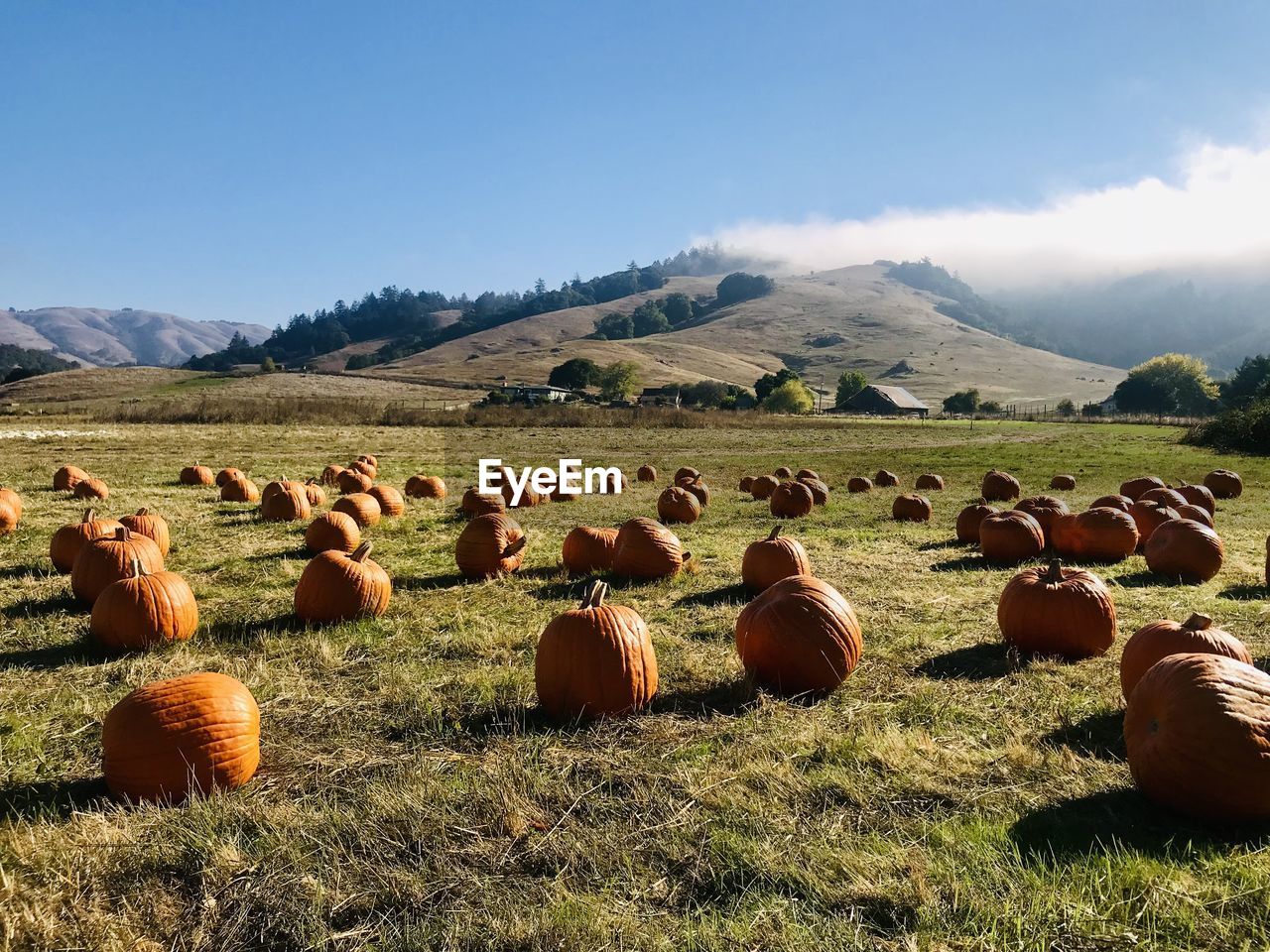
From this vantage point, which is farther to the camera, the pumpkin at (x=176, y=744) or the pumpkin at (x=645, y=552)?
the pumpkin at (x=645, y=552)

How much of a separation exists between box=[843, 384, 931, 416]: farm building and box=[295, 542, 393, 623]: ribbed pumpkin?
332ft

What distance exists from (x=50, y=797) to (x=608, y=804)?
2.75 m

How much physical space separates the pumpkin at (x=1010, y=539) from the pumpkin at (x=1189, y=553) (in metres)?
1.34

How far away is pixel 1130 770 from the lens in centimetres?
393

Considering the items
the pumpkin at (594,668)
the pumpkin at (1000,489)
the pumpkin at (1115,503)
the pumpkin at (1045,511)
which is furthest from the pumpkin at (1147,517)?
the pumpkin at (594,668)

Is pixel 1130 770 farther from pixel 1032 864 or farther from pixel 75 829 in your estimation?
pixel 75 829

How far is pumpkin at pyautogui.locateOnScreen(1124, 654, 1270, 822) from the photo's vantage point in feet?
11.4

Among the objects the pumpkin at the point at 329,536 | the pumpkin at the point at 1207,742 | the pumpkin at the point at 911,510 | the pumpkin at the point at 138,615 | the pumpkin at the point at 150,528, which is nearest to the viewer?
the pumpkin at the point at 1207,742

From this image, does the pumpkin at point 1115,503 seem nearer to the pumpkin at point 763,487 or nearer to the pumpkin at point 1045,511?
the pumpkin at point 1045,511

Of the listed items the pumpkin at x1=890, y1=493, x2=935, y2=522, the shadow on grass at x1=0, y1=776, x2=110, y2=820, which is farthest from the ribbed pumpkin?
the pumpkin at x1=890, y1=493, x2=935, y2=522

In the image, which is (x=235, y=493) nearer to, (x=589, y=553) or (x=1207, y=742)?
(x=589, y=553)

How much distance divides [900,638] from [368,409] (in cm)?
4157

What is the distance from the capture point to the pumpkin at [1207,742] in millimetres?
3482

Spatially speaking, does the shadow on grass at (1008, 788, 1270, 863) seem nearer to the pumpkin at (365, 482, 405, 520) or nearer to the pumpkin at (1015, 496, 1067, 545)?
the pumpkin at (1015, 496, 1067, 545)
